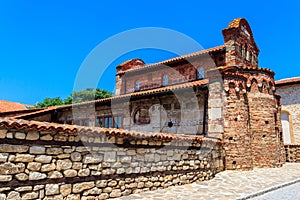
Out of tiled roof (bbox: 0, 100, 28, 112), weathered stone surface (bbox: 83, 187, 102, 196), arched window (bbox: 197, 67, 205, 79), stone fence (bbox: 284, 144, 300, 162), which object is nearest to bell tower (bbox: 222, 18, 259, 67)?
arched window (bbox: 197, 67, 205, 79)

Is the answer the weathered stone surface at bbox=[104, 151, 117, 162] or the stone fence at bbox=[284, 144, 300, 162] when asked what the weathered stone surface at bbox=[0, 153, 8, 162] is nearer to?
the weathered stone surface at bbox=[104, 151, 117, 162]

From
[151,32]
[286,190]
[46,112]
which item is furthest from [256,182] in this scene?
[46,112]

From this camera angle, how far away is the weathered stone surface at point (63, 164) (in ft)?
16.5

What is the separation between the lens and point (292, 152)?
15883 mm

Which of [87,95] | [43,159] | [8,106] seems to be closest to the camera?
[43,159]

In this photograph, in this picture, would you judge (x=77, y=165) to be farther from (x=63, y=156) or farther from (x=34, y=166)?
(x=34, y=166)

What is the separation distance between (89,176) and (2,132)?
6.89 feet

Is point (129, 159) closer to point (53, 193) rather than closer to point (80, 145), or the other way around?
point (80, 145)

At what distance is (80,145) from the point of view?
17.7 feet

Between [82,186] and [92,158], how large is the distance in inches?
25.4

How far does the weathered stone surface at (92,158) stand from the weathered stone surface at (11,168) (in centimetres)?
132

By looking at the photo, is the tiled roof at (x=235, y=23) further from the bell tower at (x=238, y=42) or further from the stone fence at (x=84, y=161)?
the stone fence at (x=84, y=161)

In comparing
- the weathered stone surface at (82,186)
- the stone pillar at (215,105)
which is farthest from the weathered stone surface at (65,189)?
the stone pillar at (215,105)

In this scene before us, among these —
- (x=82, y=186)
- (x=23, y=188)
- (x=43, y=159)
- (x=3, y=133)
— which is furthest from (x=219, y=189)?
(x=3, y=133)
